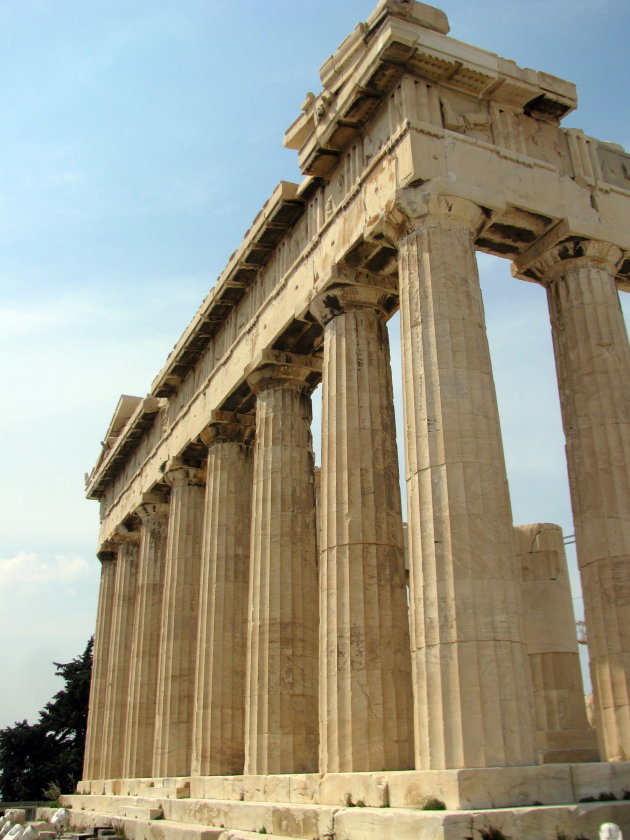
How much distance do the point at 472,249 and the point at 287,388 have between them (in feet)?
24.5

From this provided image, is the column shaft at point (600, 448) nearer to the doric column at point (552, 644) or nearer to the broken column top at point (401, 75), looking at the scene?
the broken column top at point (401, 75)

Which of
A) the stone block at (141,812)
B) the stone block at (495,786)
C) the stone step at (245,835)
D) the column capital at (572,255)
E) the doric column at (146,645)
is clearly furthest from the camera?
the doric column at (146,645)

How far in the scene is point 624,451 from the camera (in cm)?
1623

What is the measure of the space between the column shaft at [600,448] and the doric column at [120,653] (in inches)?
889

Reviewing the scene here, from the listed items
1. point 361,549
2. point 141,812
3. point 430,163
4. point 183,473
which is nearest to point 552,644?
point 361,549

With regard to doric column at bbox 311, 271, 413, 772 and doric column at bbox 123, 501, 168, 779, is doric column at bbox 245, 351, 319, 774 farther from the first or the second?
doric column at bbox 123, 501, 168, 779

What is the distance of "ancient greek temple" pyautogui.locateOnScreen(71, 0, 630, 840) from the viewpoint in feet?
42.0

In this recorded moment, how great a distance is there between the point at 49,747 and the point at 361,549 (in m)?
43.8

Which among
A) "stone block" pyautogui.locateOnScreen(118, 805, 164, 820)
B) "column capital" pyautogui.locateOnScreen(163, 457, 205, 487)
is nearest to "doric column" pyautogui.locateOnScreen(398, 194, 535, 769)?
"stone block" pyautogui.locateOnScreen(118, 805, 164, 820)

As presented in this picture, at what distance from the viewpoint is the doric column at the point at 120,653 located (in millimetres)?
33844

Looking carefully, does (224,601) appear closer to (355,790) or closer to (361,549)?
(361,549)

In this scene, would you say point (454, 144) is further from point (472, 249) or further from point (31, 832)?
point (31, 832)

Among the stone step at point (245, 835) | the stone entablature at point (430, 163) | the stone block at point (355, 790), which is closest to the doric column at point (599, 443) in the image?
the stone entablature at point (430, 163)

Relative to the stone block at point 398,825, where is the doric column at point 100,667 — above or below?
above
